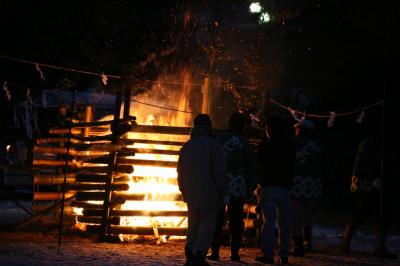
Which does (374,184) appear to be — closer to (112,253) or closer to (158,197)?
(158,197)

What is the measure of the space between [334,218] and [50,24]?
32.5 feet

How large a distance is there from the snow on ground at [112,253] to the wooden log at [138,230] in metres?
0.18

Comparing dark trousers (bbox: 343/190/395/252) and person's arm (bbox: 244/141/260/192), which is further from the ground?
person's arm (bbox: 244/141/260/192)

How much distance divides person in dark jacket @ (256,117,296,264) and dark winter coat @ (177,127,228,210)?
102 cm

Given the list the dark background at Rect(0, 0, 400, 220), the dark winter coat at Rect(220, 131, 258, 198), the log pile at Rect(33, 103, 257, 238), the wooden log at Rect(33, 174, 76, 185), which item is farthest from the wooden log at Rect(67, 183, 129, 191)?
the dark background at Rect(0, 0, 400, 220)

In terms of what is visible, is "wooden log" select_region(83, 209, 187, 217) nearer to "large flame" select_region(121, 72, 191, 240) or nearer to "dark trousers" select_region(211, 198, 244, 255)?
"large flame" select_region(121, 72, 191, 240)

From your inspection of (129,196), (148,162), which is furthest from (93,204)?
(148,162)

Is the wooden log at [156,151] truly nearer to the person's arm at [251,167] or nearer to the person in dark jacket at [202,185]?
the person's arm at [251,167]

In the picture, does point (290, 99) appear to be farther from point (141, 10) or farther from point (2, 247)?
point (2, 247)

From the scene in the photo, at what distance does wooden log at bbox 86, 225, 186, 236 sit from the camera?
10.6 metres

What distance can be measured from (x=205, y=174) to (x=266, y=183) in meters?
1.24

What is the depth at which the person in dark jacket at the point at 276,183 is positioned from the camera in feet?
29.2

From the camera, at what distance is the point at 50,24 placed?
19.2 meters

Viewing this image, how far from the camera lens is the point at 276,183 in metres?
8.97
